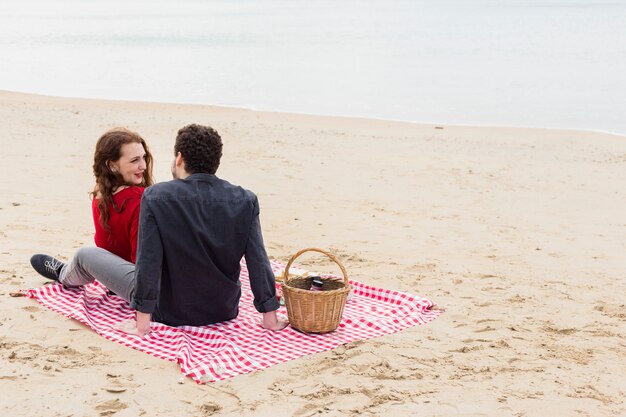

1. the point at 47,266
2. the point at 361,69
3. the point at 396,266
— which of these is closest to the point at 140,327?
the point at 47,266

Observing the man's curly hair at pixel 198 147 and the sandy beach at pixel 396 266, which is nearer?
the sandy beach at pixel 396 266

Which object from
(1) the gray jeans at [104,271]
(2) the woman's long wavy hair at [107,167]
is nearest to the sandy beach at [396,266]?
(1) the gray jeans at [104,271]

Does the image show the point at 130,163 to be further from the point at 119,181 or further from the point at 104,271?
the point at 104,271

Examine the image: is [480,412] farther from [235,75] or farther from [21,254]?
[235,75]

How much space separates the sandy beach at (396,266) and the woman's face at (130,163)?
95 cm

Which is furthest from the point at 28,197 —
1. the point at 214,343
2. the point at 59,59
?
the point at 59,59

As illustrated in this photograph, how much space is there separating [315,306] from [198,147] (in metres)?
1.13

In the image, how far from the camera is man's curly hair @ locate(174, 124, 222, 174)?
435cm

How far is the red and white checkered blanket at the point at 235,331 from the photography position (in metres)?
4.20

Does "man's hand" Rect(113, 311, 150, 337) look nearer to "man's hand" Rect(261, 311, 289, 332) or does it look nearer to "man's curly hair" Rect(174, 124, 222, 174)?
"man's hand" Rect(261, 311, 289, 332)

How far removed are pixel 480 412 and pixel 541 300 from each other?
1.98m

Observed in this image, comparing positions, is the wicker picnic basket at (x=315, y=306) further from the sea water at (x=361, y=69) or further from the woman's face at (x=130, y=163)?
the sea water at (x=361, y=69)

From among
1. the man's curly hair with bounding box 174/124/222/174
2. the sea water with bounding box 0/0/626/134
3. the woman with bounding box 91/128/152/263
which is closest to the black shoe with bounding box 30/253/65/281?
the woman with bounding box 91/128/152/263

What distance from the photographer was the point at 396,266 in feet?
20.7
